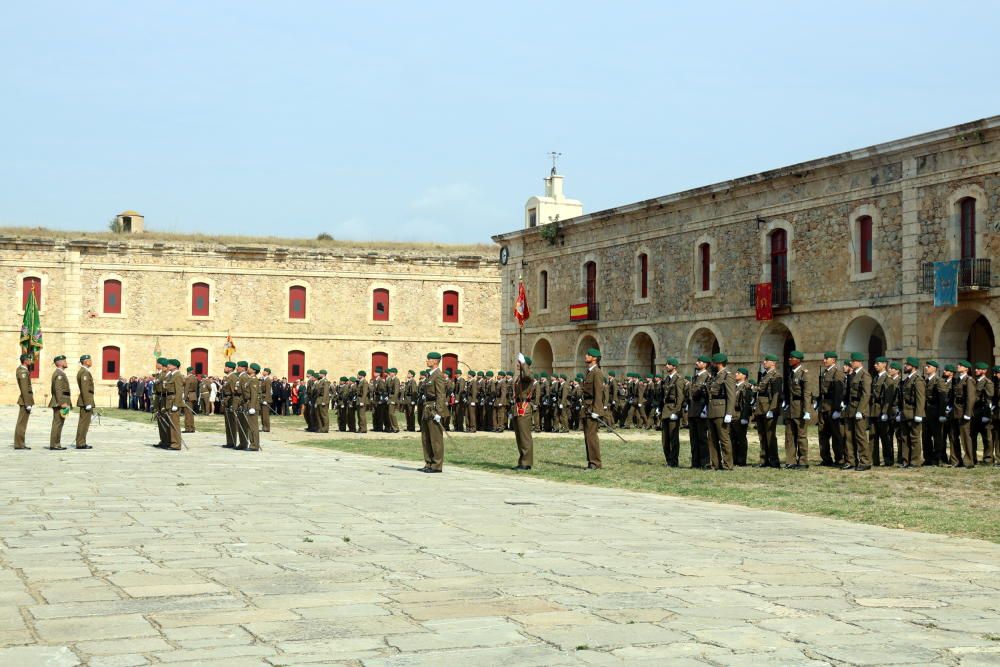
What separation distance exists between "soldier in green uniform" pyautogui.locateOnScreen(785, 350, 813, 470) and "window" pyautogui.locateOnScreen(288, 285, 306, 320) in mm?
35957

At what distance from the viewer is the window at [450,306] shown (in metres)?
52.7

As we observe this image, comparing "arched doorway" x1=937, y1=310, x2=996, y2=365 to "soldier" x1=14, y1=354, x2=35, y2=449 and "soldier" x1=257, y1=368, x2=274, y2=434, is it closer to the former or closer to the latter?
"soldier" x1=257, y1=368, x2=274, y2=434

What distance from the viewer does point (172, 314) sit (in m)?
49.8

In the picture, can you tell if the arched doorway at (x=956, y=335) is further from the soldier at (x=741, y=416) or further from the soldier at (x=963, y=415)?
the soldier at (x=741, y=416)

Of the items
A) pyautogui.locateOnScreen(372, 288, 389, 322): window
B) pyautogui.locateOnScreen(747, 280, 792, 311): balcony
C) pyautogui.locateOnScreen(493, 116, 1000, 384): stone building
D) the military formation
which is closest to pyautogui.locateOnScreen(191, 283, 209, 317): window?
pyautogui.locateOnScreen(372, 288, 389, 322): window

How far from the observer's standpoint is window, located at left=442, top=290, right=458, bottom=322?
52.7 meters

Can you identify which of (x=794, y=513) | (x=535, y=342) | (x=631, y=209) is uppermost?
(x=631, y=209)

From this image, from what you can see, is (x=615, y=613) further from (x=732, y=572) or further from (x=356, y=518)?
(x=356, y=518)

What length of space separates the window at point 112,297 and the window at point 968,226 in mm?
35662

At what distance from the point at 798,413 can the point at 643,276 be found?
20237 mm

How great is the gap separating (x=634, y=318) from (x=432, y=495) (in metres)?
25.1

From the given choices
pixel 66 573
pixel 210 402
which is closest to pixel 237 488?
pixel 66 573

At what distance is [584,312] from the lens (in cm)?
3950

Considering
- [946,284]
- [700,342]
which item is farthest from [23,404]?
[700,342]
